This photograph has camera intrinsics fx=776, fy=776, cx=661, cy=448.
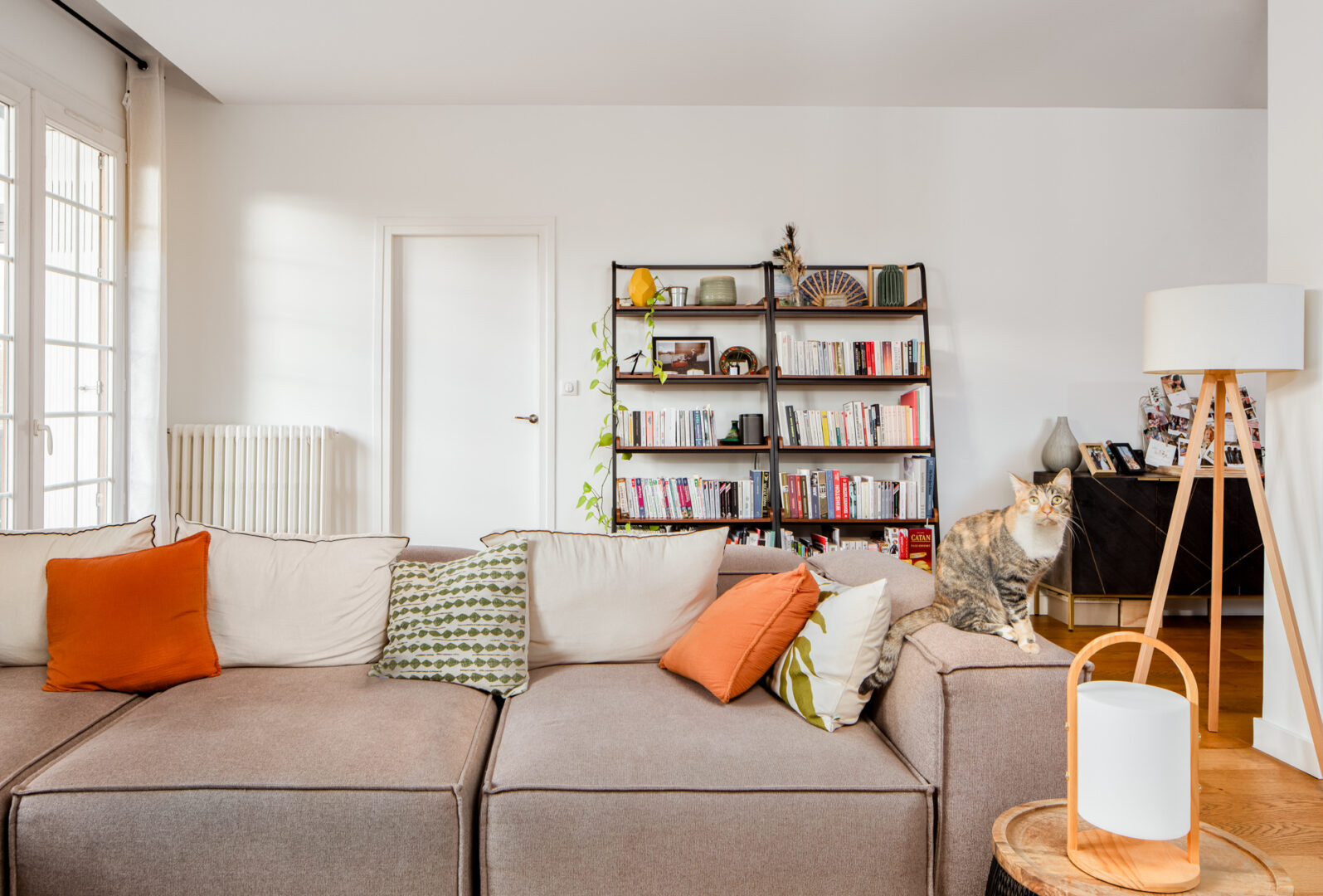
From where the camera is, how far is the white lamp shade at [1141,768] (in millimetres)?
1019

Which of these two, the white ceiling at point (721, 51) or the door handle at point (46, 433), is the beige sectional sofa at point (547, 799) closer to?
the door handle at point (46, 433)

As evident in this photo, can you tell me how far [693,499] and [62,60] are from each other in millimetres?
3535

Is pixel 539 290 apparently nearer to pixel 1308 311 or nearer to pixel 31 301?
pixel 31 301

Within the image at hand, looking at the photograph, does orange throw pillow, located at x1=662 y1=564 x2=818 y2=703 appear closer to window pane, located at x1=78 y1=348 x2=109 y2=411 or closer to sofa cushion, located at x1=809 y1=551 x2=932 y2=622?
sofa cushion, located at x1=809 y1=551 x2=932 y2=622

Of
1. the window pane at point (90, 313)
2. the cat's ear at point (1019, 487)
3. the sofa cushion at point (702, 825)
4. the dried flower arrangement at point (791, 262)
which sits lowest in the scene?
the sofa cushion at point (702, 825)

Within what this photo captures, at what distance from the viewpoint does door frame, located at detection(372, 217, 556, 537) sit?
4227 mm

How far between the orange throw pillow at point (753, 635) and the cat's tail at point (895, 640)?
194mm

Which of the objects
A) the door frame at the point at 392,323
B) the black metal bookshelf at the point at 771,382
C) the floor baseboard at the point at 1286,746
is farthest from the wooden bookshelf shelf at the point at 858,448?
the floor baseboard at the point at 1286,746

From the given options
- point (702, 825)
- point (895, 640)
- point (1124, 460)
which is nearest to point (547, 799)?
point (702, 825)

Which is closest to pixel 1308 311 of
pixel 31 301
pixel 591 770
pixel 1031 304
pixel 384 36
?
pixel 1031 304

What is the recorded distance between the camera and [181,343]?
421cm

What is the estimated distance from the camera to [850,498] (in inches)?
158

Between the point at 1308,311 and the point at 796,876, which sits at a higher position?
the point at 1308,311

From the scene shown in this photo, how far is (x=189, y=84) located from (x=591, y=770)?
4.42 m
